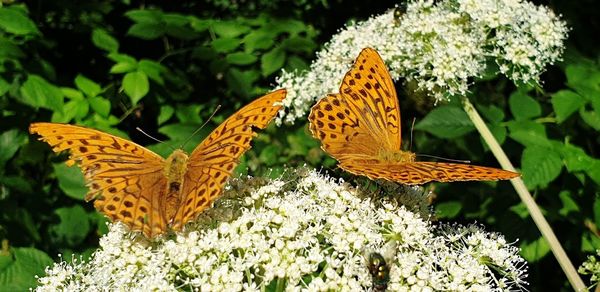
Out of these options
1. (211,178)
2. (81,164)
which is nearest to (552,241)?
(211,178)

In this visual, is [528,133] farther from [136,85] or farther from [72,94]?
[72,94]

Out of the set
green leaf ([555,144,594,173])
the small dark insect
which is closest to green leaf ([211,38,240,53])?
green leaf ([555,144,594,173])

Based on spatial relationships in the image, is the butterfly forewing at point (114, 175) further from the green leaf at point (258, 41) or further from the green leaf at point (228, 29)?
the green leaf at point (228, 29)

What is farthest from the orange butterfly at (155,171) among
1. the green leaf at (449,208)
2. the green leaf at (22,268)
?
the green leaf at (449,208)

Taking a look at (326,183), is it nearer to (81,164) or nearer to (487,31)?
(81,164)

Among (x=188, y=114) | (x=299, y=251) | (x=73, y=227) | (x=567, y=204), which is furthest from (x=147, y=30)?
(x=567, y=204)
